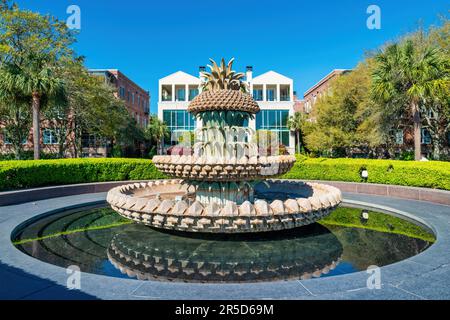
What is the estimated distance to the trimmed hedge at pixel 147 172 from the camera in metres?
11.5

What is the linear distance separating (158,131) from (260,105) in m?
17.7

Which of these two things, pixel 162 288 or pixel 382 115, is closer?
pixel 162 288

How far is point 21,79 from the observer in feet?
50.9

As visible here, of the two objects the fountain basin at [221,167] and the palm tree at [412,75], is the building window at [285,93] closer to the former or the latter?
the palm tree at [412,75]

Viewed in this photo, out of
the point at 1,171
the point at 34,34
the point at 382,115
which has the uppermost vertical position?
the point at 34,34

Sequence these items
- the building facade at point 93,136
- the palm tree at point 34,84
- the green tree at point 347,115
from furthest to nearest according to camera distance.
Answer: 1. the building facade at point 93,136
2. the green tree at point 347,115
3. the palm tree at point 34,84

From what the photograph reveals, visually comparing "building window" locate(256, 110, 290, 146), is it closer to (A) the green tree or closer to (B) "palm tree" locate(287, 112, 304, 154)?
(B) "palm tree" locate(287, 112, 304, 154)

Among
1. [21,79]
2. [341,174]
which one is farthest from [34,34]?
[341,174]

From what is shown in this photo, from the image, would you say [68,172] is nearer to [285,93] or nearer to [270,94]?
[270,94]

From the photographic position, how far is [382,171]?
13.8 metres

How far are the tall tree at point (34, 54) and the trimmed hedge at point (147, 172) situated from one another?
4.17 metres

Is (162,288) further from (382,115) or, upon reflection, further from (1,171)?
(382,115)

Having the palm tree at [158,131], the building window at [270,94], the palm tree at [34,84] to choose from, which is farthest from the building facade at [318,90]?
the palm tree at [34,84]

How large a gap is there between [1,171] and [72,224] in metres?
5.89
